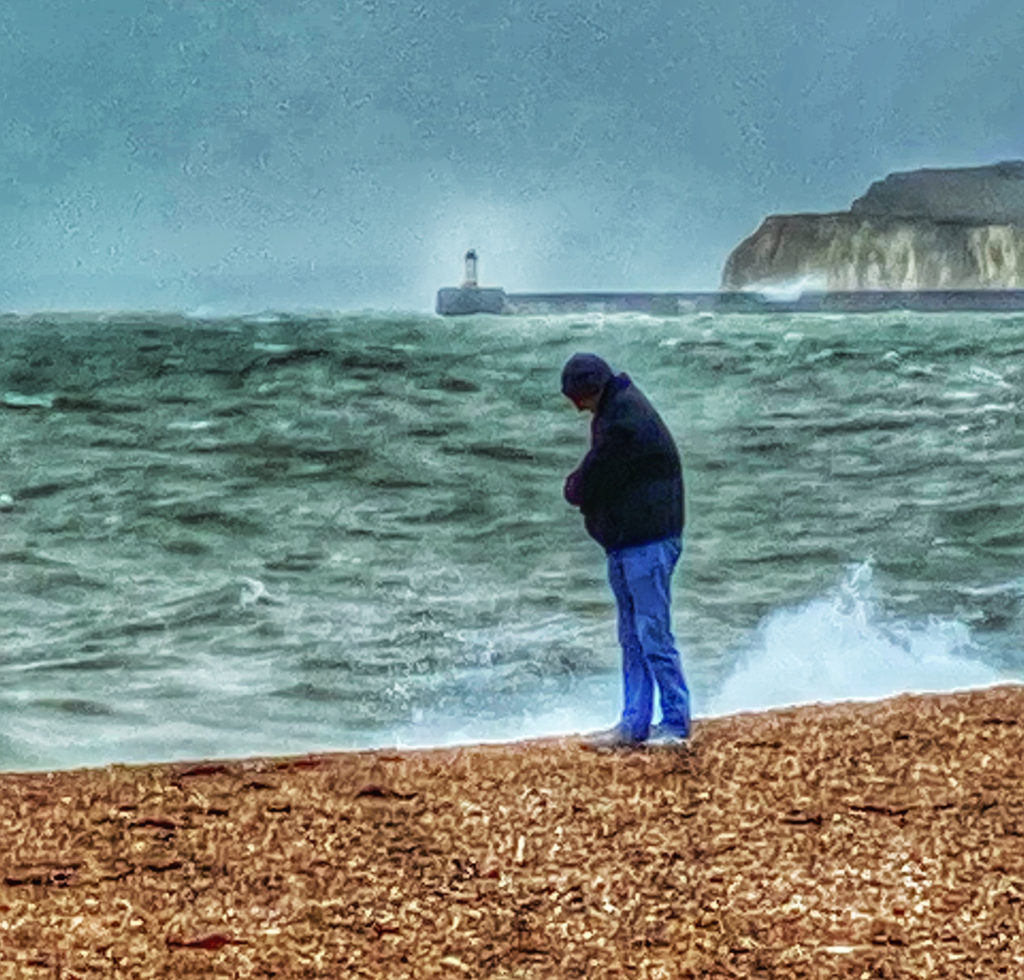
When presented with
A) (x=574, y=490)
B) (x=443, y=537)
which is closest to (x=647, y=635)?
(x=574, y=490)

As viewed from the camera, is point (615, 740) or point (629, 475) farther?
point (615, 740)

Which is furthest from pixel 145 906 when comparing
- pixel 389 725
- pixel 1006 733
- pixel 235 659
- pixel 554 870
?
pixel 235 659

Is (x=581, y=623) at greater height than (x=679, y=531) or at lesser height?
lesser

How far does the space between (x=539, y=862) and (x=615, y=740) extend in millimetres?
1054

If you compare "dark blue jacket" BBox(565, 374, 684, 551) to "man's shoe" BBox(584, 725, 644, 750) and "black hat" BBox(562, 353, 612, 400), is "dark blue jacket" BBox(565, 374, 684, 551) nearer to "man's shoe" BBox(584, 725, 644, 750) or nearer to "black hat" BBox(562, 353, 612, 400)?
"black hat" BBox(562, 353, 612, 400)

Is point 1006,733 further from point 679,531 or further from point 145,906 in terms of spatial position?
point 145,906

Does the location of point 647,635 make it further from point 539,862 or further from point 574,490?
point 539,862

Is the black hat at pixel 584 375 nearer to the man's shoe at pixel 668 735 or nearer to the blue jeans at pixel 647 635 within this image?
the blue jeans at pixel 647 635

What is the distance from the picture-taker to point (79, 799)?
19.3 ft

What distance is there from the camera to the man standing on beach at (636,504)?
621 cm

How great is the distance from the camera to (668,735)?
20.9 feet

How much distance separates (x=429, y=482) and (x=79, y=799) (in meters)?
15.2

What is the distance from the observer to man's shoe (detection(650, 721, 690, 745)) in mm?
6305

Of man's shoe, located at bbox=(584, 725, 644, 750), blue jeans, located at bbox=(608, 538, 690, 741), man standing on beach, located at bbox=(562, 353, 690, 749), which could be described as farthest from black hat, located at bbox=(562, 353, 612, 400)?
man's shoe, located at bbox=(584, 725, 644, 750)
